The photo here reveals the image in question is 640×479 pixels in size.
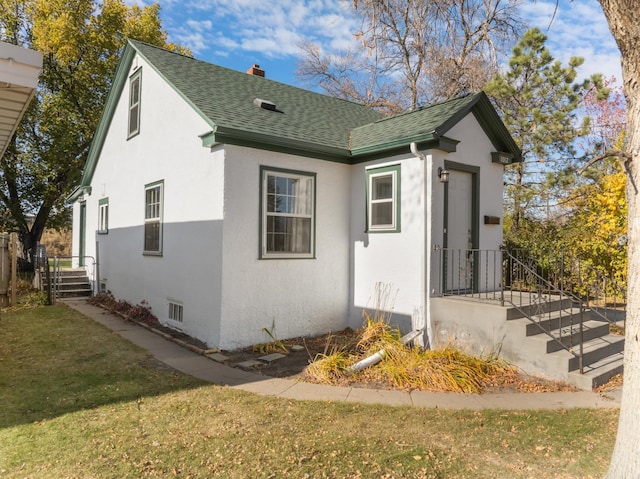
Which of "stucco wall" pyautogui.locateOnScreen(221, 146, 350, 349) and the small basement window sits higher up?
"stucco wall" pyautogui.locateOnScreen(221, 146, 350, 349)

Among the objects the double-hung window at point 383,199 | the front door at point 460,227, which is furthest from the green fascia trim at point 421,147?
the front door at point 460,227

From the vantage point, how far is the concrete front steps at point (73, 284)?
39.2 feet

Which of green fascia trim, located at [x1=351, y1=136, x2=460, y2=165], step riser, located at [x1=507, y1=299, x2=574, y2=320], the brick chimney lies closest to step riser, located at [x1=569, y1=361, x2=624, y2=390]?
step riser, located at [x1=507, y1=299, x2=574, y2=320]

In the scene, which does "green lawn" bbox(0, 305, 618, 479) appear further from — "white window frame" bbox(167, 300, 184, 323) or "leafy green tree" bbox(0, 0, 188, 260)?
A: "leafy green tree" bbox(0, 0, 188, 260)

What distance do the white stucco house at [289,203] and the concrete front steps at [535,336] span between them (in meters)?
0.62

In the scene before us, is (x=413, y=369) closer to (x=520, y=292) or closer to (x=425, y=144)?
(x=520, y=292)

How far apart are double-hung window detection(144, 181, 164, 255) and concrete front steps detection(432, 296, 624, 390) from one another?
5697 mm

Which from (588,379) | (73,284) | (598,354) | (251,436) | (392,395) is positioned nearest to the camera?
(251,436)

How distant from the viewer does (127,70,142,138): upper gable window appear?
9.95 meters

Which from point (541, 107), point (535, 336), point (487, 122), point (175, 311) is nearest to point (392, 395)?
point (535, 336)

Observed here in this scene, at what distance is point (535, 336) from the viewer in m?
5.98

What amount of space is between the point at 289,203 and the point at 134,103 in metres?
5.39

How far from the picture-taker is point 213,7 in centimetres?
1099

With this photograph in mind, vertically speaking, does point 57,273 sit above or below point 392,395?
above
